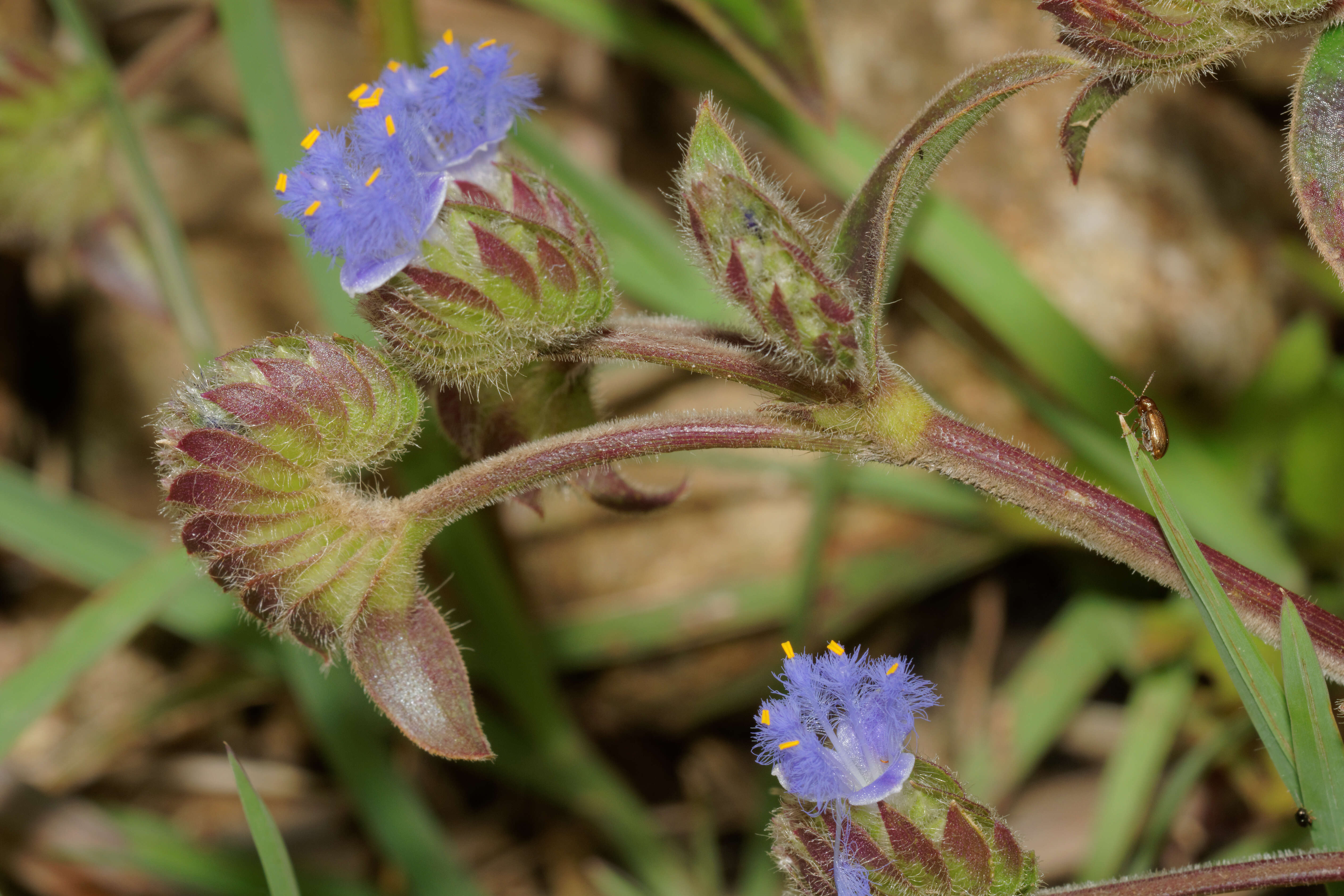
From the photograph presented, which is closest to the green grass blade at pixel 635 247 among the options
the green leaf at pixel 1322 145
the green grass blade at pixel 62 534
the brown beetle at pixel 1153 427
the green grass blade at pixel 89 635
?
the brown beetle at pixel 1153 427

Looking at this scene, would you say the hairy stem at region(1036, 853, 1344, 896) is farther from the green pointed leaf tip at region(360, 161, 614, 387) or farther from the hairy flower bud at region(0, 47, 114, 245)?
the hairy flower bud at region(0, 47, 114, 245)

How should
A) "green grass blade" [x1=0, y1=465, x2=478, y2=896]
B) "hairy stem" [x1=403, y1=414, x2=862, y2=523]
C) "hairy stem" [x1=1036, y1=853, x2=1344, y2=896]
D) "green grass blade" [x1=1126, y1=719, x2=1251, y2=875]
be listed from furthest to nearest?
"green grass blade" [x1=0, y1=465, x2=478, y2=896]
"green grass blade" [x1=1126, y1=719, x2=1251, y2=875]
"hairy stem" [x1=403, y1=414, x2=862, y2=523]
"hairy stem" [x1=1036, y1=853, x2=1344, y2=896]

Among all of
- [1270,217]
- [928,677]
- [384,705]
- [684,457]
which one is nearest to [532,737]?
[684,457]

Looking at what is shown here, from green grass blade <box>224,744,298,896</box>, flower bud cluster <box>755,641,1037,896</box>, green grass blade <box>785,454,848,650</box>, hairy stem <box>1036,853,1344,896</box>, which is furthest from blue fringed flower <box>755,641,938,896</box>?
green grass blade <box>785,454,848,650</box>

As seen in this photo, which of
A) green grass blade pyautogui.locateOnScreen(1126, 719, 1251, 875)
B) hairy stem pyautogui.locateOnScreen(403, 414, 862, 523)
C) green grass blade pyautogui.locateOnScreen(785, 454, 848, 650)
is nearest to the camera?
hairy stem pyautogui.locateOnScreen(403, 414, 862, 523)

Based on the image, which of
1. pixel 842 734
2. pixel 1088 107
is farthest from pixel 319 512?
pixel 1088 107

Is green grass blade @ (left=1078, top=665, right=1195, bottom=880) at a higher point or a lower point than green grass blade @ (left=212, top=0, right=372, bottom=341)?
lower
